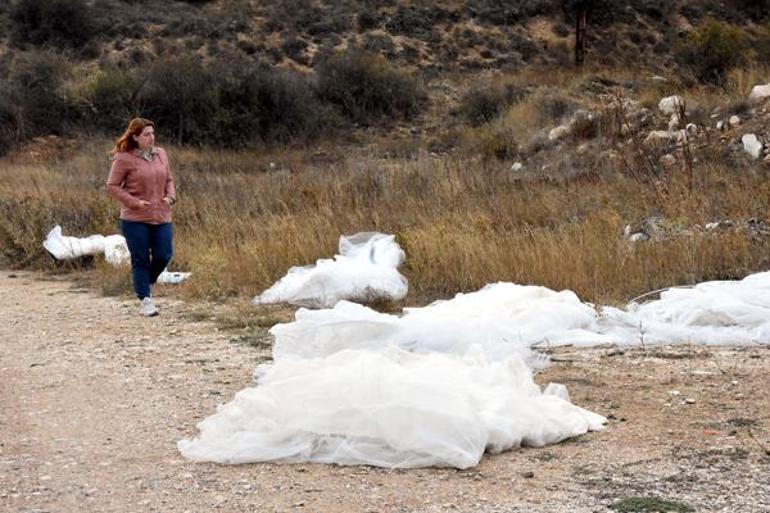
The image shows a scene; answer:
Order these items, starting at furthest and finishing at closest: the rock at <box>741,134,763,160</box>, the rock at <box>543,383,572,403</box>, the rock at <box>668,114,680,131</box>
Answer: the rock at <box>668,114,680,131</box>
the rock at <box>741,134,763,160</box>
the rock at <box>543,383,572,403</box>

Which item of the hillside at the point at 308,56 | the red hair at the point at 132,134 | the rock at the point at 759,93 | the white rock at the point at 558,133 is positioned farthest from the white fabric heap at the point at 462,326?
the hillside at the point at 308,56

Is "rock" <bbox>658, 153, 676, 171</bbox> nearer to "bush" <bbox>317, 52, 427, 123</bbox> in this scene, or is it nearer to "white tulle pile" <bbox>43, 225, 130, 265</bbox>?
"white tulle pile" <bbox>43, 225, 130, 265</bbox>

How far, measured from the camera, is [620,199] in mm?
10398

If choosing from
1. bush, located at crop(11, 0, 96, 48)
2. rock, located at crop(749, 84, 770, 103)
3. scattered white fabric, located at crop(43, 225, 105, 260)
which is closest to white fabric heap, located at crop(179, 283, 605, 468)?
scattered white fabric, located at crop(43, 225, 105, 260)

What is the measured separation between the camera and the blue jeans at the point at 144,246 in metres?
8.15

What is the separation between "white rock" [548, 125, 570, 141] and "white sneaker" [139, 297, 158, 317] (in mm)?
10971

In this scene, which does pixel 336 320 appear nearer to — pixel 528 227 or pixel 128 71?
pixel 528 227

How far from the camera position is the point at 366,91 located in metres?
28.0

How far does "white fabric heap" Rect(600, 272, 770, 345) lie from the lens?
6398 millimetres

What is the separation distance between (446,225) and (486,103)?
17075 millimetres

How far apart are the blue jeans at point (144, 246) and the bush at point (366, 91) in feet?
64.1

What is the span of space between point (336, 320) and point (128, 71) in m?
23.7

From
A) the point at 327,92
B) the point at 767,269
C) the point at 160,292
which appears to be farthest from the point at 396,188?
the point at 327,92

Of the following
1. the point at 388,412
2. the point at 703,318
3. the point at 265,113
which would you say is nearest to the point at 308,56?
the point at 265,113
